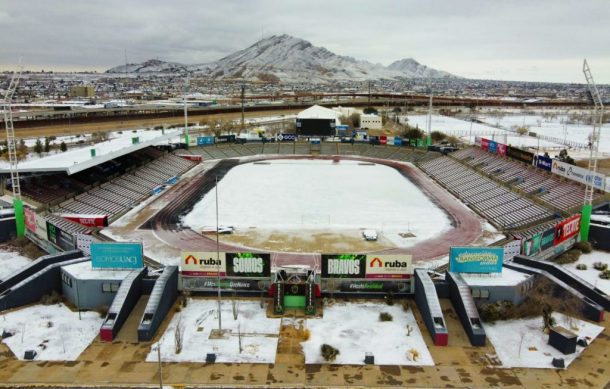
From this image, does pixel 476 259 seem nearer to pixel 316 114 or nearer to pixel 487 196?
pixel 487 196

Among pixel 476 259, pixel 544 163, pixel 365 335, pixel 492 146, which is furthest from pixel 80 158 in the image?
pixel 492 146

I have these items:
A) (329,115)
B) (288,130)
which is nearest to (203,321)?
(329,115)

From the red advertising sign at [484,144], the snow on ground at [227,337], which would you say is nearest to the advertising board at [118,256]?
the snow on ground at [227,337]

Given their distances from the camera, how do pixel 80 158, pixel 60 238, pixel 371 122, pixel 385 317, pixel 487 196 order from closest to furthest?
pixel 385 317, pixel 60 238, pixel 80 158, pixel 487 196, pixel 371 122

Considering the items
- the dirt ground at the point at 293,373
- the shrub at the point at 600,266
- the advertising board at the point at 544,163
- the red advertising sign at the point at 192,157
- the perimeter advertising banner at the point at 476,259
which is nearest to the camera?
the dirt ground at the point at 293,373

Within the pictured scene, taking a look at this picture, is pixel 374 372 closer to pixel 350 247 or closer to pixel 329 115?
pixel 350 247

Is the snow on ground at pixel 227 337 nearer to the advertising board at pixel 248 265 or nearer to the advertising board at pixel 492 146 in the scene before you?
the advertising board at pixel 248 265
